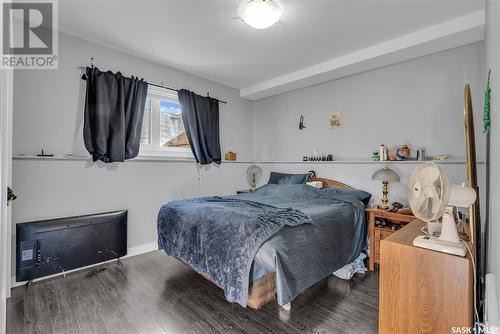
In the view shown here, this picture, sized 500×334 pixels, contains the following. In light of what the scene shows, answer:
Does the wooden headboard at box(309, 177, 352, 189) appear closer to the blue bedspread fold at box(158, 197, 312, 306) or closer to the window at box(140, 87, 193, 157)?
the blue bedspread fold at box(158, 197, 312, 306)

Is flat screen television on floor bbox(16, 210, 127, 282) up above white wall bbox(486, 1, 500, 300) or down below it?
below

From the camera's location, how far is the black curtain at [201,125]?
3.67m

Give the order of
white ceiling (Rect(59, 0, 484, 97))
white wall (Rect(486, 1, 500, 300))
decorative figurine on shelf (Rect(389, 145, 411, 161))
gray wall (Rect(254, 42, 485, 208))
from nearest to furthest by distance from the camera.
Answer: white wall (Rect(486, 1, 500, 300))
white ceiling (Rect(59, 0, 484, 97))
gray wall (Rect(254, 42, 485, 208))
decorative figurine on shelf (Rect(389, 145, 411, 161))

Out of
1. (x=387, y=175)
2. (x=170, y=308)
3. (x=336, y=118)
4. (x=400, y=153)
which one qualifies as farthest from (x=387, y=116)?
(x=170, y=308)

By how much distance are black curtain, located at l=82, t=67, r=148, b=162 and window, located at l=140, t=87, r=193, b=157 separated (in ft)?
0.83

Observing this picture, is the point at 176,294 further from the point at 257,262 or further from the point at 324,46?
the point at 324,46

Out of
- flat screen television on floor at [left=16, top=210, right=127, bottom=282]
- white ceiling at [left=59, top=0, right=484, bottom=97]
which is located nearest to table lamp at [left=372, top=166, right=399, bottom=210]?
white ceiling at [left=59, top=0, right=484, bottom=97]

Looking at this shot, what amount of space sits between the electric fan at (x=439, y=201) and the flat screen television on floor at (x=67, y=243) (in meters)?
3.01

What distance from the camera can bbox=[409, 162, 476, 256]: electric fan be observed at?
1104mm

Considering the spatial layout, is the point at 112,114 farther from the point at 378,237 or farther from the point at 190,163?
the point at 378,237

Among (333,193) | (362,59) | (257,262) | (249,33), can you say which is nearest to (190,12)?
(249,33)

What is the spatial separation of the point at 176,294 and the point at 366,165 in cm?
278

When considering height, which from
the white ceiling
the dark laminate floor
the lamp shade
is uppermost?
the white ceiling

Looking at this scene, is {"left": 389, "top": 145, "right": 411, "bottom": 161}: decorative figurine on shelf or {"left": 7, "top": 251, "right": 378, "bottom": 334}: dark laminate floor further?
{"left": 389, "top": 145, "right": 411, "bottom": 161}: decorative figurine on shelf
